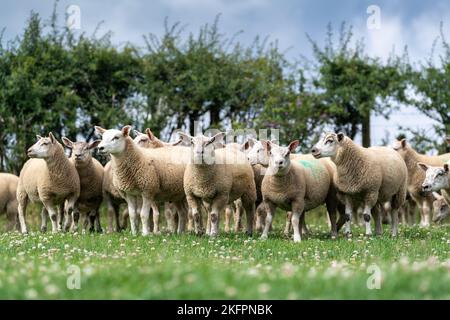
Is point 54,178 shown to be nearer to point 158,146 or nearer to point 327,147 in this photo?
point 158,146

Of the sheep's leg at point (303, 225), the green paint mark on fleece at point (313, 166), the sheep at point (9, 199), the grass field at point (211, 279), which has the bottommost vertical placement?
the grass field at point (211, 279)

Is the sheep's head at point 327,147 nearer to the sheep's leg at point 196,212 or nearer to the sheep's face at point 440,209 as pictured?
the sheep's leg at point 196,212

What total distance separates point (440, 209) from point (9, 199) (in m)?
11.3

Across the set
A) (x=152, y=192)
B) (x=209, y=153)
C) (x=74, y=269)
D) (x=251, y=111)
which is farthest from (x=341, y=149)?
(x=251, y=111)

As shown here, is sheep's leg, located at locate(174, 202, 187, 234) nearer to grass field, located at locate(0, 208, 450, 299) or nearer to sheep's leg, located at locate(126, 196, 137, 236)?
sheep's leg, located at locate(126, 196, 137, 236)

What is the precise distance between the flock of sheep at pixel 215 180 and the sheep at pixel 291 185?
18 mm

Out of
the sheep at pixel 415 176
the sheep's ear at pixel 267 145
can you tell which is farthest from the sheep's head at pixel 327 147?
the sheep at pixel 415 176

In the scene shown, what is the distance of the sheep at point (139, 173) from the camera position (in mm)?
13938

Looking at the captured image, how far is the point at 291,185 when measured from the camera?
43.4 feet

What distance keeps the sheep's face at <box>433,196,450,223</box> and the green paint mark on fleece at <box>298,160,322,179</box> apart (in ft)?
23.7

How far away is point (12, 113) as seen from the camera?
76.4ft
